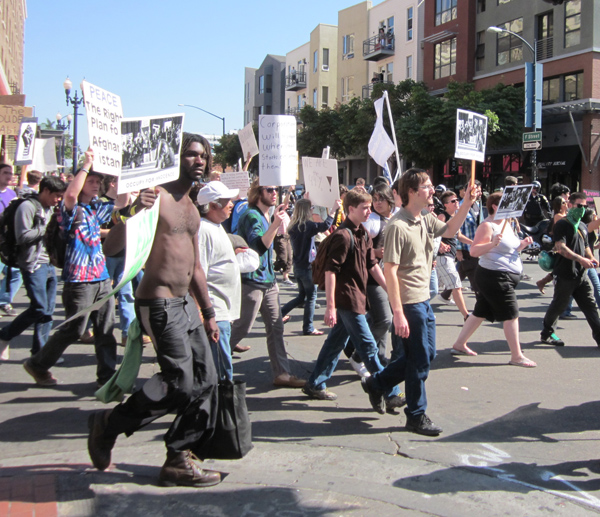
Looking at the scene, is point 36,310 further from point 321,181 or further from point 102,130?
point 321,181

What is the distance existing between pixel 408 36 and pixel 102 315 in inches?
1605

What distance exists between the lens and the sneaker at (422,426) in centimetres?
448

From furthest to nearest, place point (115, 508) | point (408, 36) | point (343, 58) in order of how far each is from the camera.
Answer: point (343, 58)
point (408, 36)
point (115, 508)

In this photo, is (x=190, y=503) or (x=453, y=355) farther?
(x=453, y=355)

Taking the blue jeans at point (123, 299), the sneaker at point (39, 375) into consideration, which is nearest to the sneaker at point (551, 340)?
the blue jeans at point (123, 299)

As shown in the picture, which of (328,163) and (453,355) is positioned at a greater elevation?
(328,163)

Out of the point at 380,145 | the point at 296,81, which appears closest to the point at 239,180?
the point at 380,145

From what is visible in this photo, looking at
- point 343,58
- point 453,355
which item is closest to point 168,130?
point 453,355

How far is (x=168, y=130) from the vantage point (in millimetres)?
3770

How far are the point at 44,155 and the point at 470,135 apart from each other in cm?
796

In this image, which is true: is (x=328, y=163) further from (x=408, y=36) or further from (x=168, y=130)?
(x=408, y=36)

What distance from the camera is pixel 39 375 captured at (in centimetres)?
558

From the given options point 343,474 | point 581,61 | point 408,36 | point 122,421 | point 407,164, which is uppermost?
point 408,36

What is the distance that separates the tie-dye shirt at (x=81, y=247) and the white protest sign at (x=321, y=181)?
2.34 metres
